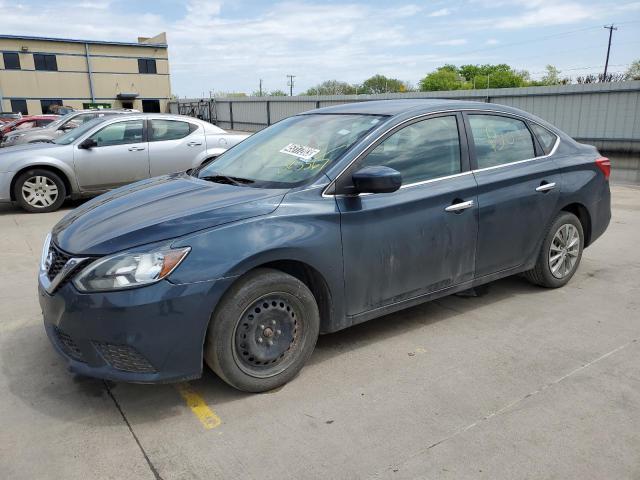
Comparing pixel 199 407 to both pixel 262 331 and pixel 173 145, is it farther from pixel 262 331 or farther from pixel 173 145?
pixel 173 145

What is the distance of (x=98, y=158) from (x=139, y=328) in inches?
268

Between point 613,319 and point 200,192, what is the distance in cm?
328

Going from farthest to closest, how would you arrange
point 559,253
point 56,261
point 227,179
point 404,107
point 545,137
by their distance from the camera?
1. point 559,253
2. point 545,137
3. point 404,107
4. point 227,179
5. point 56,261

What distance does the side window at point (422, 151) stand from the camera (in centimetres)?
351

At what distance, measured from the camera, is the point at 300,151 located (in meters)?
3.64

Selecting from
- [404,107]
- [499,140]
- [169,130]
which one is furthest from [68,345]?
[169,130]

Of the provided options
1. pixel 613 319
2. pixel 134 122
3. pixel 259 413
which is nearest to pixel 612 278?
pixel 613 319

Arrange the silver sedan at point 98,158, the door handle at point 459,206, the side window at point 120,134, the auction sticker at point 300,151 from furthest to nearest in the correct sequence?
the side window at point 120,134, the silver sedan at point 98,158, the door handle at point 459,206, the auction sticker at point 300,151

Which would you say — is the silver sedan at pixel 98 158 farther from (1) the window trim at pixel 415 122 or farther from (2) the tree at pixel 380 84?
(2) the tree at pixel 380 84

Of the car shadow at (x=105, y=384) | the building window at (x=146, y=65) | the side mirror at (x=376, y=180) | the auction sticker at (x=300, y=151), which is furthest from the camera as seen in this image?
the building window at (x=146, y=65)

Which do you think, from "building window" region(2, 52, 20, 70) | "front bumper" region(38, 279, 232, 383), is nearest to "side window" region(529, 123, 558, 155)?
"front bumper" region(38, 279, 232, 383)

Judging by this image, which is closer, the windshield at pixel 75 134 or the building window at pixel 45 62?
the windshield at pixel 75 134

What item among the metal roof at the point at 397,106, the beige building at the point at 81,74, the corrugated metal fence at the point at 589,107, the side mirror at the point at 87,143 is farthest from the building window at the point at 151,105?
the metal roof at the point at 397,106

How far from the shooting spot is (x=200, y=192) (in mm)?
3342
